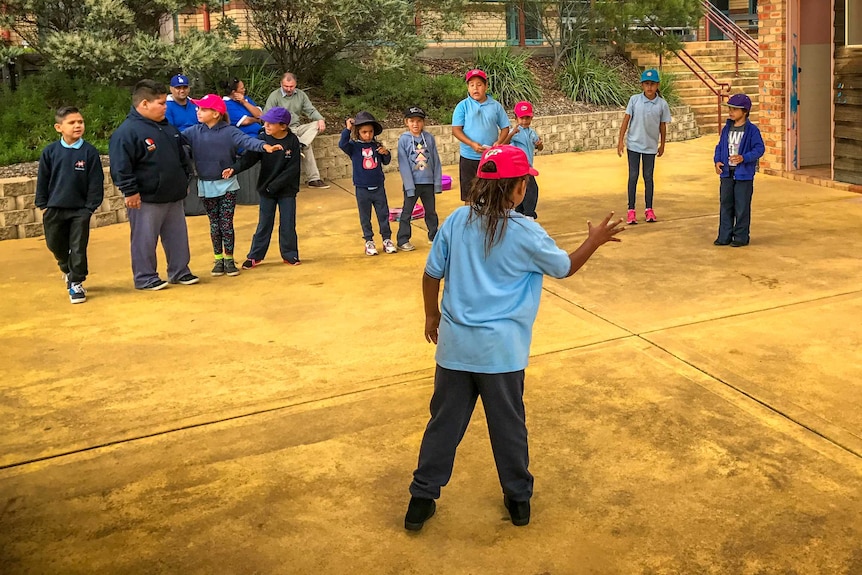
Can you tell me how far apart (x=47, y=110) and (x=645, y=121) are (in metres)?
7.98

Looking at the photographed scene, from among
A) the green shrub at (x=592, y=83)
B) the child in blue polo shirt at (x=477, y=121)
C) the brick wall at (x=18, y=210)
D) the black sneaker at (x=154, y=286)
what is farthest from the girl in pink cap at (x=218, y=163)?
the green shrub at (x=592, y=83)

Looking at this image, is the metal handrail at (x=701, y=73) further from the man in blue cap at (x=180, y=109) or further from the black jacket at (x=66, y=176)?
the black jacket at (x=66, y=176)

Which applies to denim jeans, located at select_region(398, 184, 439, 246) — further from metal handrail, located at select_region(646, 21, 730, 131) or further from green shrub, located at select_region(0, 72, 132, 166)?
metal handrail, located at select_region(646, 21, 730, 131)

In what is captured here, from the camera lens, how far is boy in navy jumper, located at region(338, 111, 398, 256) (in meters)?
8.80

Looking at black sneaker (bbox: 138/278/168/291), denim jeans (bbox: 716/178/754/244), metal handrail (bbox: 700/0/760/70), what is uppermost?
metal handrail (bbox: 700/0/760/70)

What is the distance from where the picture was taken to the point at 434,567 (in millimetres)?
3566

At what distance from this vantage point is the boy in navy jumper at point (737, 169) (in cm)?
861

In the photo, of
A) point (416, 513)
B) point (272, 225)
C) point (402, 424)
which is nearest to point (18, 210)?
point (272, 225)

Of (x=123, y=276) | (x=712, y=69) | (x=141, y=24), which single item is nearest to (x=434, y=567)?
(x=123, y=276)

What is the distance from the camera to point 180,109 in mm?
11000

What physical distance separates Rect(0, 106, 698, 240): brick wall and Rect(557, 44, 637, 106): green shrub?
956mm

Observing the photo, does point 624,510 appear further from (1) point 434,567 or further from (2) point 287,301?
(2) point 287,301

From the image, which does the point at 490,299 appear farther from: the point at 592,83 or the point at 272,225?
the point at 592,83

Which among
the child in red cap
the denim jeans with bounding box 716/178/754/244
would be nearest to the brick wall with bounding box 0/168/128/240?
the child in red cap
